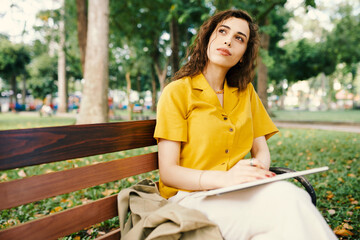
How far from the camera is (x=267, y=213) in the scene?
1.26 meters

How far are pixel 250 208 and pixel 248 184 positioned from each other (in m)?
0.13

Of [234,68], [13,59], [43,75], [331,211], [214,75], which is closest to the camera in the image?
[214,75]

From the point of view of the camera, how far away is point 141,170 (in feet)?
6.28

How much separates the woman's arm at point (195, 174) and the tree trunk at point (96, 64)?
6.25m

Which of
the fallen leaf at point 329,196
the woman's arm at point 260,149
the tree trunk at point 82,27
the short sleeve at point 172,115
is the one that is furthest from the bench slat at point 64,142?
the tree trunk at point 82,27

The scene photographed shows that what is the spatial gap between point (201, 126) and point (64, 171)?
0.80m

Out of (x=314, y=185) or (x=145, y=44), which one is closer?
(x=314, y=185)

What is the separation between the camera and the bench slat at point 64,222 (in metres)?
1.30

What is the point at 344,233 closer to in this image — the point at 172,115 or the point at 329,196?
the point at 329,196

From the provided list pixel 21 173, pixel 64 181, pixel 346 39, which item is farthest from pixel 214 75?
pixel 346 39

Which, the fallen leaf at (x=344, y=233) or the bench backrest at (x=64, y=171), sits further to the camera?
the fallen leaf at (x=344, y=233)

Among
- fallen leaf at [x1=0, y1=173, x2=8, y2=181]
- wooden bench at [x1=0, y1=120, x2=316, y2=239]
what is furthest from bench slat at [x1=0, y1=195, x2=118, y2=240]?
fallen leaf at [x1=0, y1=173, x2=8, y2=181]

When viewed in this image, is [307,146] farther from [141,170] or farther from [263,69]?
[263,69]

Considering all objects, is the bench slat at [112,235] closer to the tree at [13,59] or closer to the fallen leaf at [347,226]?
the fallen leaf at [347,226]
